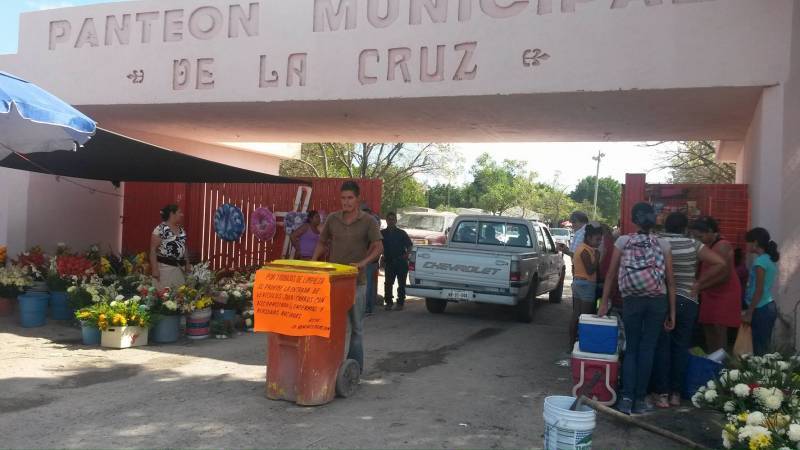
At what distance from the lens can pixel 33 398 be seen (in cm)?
534

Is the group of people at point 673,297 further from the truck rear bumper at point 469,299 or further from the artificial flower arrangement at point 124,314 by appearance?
the artificial flower arrangement at point 124,314

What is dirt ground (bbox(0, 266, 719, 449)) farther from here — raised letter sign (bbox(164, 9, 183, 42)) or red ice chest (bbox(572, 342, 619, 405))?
raised letter sign (bbox(164, 9, 183, 42))

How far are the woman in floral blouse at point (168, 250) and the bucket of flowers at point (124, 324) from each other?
442 millimetres

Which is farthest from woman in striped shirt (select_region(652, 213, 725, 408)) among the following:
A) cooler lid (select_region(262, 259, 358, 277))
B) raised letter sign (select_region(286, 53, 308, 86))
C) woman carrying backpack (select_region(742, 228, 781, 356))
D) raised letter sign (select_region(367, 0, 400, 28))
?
raised letter sign (select_region(286, 53, 308, 86))

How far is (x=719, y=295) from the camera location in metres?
6.09

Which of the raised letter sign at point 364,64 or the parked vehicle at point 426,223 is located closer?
the raised letter sign at point 364,64

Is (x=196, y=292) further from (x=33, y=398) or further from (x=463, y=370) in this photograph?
(x=463, y=370)

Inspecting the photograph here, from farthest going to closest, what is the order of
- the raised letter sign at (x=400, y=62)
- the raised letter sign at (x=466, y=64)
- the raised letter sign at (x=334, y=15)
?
the raised letter sign at (x=334, y=15), the raised letter sign at (x=400, y=62), the raised letter sign at (x=466, y=64)

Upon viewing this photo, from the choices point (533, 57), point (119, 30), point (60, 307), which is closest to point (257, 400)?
point (60, 307)

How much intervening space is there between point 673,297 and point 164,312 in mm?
5846

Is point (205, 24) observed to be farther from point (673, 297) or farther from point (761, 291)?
point (761, 291)

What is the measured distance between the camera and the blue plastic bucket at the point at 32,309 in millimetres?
8664

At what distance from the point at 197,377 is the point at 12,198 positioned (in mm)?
6926

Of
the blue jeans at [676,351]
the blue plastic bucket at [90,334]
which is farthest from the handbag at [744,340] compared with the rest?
the blue plastic bucket at [90,334]
